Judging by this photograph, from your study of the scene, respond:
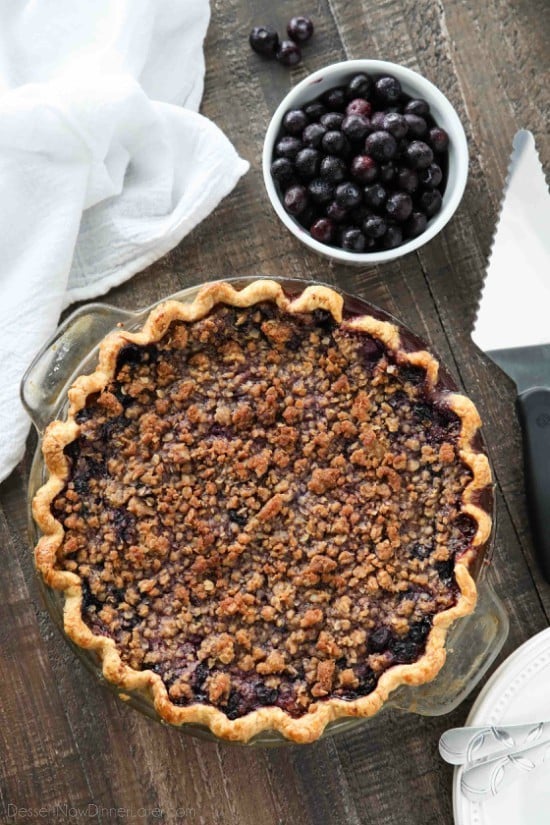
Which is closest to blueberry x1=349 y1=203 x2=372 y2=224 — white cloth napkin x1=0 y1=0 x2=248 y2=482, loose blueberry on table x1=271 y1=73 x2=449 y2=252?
loose blueberry on table x1=271 y1=73 x2=449 y2=252

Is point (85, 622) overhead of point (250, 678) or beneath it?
overhead

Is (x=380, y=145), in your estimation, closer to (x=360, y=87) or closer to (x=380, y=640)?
(x=360, y=87)

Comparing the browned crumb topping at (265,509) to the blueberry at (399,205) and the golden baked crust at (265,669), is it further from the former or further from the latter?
the blueberry at (399,205)

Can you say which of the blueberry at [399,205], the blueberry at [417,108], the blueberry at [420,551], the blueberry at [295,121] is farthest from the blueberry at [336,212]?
the blueberry at [420,551]

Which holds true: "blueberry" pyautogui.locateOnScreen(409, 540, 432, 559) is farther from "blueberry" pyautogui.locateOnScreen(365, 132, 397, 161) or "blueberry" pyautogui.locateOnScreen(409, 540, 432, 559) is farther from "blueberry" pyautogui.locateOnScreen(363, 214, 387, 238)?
"blueberry" pyautogui.locateOnScreen(365, 132, 397, 161)

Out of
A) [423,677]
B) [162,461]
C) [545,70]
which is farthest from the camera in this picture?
[545,70]

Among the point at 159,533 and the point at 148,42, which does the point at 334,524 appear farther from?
the point at 148,42

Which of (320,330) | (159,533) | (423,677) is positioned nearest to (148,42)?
(320,330)

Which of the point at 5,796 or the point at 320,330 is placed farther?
the point at 5,796
